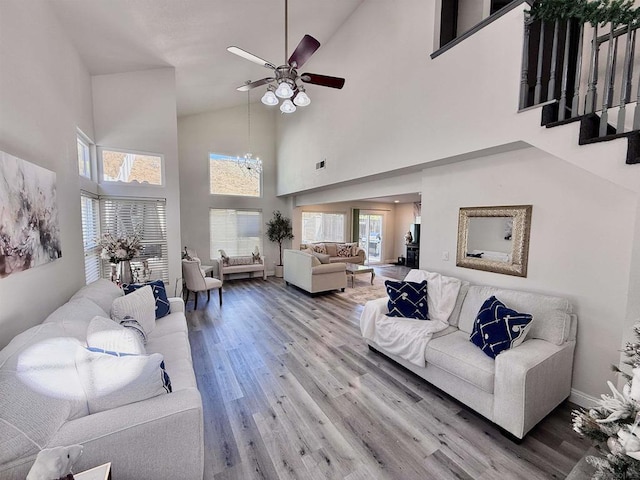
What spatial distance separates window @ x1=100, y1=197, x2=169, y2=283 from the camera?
3938 millimetres

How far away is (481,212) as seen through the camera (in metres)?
2.84

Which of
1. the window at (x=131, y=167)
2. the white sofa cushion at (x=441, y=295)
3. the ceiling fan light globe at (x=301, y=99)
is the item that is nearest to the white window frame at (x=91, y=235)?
the window at (x=131, y=167)

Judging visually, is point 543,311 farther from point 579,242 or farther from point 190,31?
point 190,31

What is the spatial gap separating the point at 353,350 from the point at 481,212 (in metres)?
2.15

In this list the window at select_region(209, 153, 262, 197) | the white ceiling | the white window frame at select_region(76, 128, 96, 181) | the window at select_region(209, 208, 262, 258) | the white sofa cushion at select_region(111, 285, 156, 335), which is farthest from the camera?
the window at select_region(209, 208, 262, 258)

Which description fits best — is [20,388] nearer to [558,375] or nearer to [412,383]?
[412,383]

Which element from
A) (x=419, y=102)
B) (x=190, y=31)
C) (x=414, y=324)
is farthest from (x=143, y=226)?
(x=419, y=102)

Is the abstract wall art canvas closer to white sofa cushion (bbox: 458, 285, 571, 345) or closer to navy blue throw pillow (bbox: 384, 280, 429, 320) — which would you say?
navy blue throw pillow (bbox: 384, 280, 429, 320)

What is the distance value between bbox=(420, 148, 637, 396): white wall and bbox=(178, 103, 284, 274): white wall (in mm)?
5797

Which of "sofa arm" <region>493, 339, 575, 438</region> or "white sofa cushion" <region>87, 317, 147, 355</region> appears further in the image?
"sofa arm" <region>493, 339, 575, 438</region>

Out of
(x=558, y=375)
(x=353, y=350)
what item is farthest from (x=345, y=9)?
(x=558, y=375)

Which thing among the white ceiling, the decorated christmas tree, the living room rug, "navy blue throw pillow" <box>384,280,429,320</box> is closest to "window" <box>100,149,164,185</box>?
the white ceiling

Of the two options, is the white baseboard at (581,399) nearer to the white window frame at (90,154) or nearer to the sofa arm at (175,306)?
the sofa arm at (175,306)

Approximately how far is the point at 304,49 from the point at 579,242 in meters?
3.00
